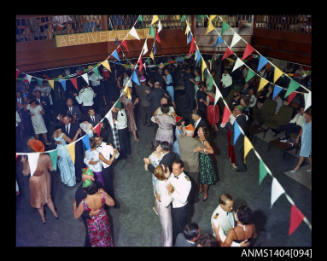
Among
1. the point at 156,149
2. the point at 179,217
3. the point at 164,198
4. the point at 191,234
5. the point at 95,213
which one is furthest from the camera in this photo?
the point at 156,149

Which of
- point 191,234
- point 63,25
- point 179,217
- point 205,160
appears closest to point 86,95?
point 63,25

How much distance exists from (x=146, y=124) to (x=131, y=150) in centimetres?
169

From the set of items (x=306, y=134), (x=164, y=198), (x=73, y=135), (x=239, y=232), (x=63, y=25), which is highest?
(x=63, y=25)

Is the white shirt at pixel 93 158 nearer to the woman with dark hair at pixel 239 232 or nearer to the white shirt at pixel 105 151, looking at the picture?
the white shirt at pixel 105 151

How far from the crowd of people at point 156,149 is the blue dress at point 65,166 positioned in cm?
2

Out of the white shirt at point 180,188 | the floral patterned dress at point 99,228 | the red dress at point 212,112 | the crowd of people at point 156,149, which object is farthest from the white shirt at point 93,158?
the red dress at point 212,112

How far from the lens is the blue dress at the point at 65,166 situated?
5.82 metres

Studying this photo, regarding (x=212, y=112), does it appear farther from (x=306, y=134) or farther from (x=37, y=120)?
(x=37, y=120)

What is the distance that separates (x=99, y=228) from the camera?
4.39m

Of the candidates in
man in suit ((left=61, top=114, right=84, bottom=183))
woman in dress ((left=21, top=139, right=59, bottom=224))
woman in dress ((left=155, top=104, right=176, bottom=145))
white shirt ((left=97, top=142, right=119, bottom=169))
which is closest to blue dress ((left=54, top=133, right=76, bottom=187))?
man in suit ((left=61, top=114, right=84, bottom=183))

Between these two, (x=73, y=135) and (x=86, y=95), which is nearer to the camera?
(x=73, y=135)

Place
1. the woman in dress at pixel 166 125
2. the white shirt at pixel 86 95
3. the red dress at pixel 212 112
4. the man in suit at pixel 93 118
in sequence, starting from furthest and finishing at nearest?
1. the white shirt at pixel 86 95
2. the red dress at pixel 212 112
3. the man in suit at pixel 93 118
4. the woman in dress at pixel 166 125

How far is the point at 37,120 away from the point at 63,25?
3141 mm
